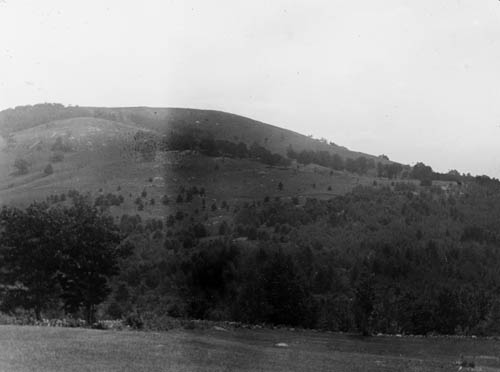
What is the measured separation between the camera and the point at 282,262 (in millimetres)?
68625

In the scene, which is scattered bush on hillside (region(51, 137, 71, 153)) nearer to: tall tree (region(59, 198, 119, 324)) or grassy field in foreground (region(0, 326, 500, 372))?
tall tree (region(59, 198, 119, 324))

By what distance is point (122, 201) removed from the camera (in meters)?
118

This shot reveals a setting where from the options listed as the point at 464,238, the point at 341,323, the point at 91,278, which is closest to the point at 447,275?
the point at 464,238

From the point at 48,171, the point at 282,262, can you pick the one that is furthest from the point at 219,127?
the point at 282,262

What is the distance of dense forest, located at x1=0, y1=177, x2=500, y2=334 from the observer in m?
52.8

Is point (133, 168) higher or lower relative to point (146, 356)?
higher

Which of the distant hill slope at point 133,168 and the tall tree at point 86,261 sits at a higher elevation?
the distant hill slope at point 133,168

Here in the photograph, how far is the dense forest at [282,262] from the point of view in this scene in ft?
173

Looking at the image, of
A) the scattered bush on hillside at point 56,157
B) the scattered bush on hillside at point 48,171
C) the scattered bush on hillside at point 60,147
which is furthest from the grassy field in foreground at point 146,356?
the scattered bush on hillside at point 60,147

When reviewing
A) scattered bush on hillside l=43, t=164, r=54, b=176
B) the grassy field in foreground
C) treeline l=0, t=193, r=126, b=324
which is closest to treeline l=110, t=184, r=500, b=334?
treeline l=0, t=193, r=126, b=324

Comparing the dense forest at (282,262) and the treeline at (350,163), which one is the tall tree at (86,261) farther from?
the treeline at (350,163)

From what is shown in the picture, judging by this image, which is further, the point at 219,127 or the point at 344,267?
the point at 219,127

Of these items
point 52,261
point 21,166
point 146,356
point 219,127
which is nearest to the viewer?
point 146,356

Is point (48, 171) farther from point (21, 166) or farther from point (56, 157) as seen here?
point (56, 157)
